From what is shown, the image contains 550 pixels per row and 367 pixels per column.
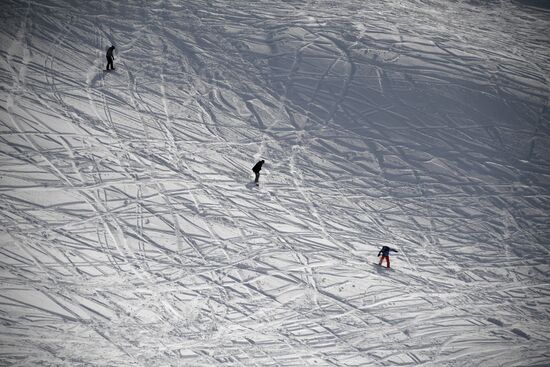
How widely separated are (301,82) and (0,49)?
1116 cm

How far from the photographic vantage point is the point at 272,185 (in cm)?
1742

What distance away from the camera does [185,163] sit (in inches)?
687

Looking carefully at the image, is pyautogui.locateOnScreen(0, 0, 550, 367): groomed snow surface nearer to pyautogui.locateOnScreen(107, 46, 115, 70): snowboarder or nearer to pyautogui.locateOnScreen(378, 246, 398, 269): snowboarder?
pyautogui.locateOnScreen(378, 246, 398, 269): snowboarder

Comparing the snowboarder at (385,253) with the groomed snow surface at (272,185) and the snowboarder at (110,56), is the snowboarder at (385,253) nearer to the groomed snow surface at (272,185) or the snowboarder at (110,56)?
the groomed snow surface at (272,185)

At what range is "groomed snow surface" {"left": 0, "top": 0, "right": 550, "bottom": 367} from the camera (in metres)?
12.3

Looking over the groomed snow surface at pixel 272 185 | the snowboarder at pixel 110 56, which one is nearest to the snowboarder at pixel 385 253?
the groomed snow surface at pixel 272 185

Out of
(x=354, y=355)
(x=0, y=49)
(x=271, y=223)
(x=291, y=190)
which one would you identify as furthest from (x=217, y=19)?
(x=354, y=355)

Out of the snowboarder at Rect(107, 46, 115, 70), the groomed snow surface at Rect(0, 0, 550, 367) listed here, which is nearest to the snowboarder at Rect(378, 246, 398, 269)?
the groomed snow surface at Rect(0, 0, 550, 367)

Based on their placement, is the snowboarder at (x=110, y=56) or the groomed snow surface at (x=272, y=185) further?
the snowboarder at (x=110, y=56)

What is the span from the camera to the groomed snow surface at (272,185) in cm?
1234

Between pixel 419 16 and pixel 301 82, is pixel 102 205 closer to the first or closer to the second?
pixel 301 82

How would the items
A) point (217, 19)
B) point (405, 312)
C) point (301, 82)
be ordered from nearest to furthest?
point (405, 312)
point (301, 82)
point (217, 19)

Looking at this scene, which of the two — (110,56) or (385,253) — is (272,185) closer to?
(385,253)

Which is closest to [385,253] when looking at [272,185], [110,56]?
[272,185]
